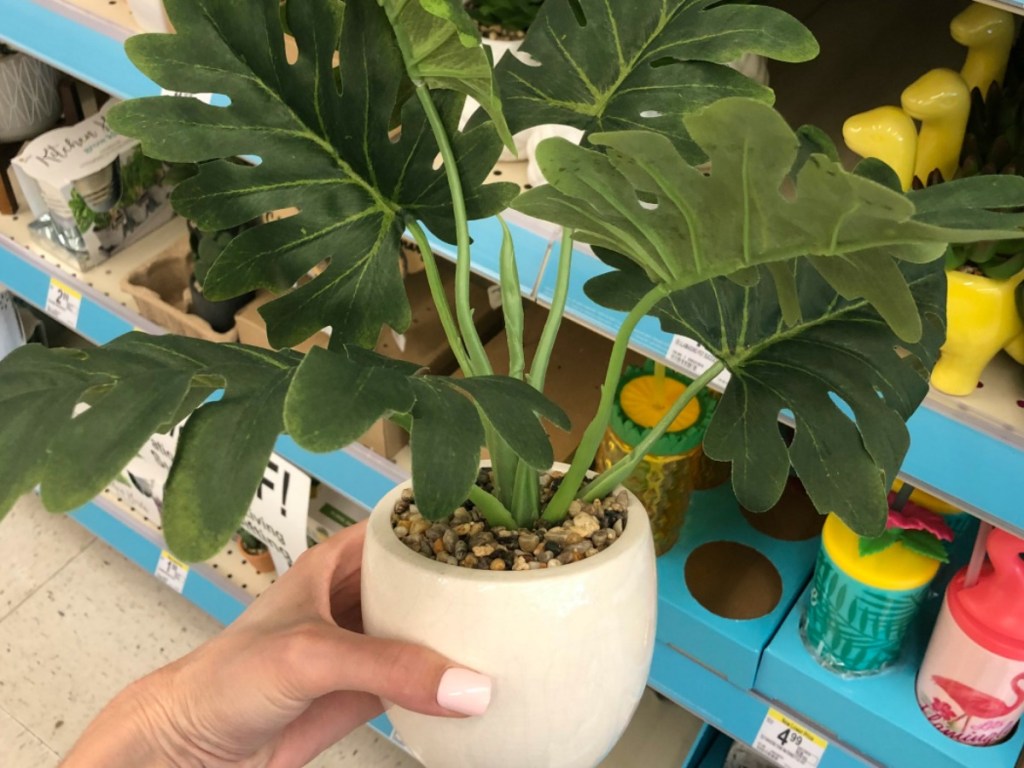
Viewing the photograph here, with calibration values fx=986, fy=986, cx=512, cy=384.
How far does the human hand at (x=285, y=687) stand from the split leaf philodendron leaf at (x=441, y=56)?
1.11 feet

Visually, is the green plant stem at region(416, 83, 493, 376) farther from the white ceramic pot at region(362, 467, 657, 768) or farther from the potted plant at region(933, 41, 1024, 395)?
the potted plant at region(933, 41, 1024, 395)

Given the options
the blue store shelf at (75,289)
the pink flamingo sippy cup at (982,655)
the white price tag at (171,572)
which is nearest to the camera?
the pink flamingo sippy cup at (982,655)

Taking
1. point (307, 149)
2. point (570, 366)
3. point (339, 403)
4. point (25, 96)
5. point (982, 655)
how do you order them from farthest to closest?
point (25, 96)
point (570, 366)
point (982, 655)
point (307, 149)
point (339, 403)

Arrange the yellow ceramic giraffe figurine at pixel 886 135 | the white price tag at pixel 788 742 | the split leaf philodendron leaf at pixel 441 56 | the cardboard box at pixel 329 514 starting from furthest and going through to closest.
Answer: the cardboard box at pixel 329 514 → the white price tag at pixel 788 742 → the yellow ceramic giraffe figurine at pixel 886 135 → the split leaf philodendron leaf at pixel 441 56

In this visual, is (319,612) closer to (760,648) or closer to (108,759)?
(108,759)

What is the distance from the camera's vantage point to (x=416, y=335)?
4.55 ft

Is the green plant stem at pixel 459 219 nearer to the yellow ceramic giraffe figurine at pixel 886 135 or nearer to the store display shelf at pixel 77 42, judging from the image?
the yellow ceramic giraffe figurine at pixel 886 135

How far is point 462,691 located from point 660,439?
535 mm

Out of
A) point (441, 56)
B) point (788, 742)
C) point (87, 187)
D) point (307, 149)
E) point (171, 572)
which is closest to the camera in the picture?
point (441, 56)

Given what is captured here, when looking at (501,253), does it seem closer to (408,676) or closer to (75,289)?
(408,676)

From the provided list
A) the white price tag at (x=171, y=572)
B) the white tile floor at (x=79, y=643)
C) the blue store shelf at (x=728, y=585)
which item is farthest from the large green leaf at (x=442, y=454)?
the white price tag at (x=171, y=572)

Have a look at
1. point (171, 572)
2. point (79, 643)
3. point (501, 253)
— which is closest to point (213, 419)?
point (501, 253)

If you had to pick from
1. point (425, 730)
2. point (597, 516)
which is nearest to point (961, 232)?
point (597, 516)

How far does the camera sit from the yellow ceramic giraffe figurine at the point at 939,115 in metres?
0.81
